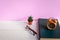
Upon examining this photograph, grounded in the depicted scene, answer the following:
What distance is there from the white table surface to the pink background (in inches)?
2.4

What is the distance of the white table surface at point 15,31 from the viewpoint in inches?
51.6

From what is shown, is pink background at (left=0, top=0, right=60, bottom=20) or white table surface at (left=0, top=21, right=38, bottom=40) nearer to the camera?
white table surface at (left=0, top=21, right=38, bottom=40)

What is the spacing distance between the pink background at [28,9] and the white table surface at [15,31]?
0.20ft

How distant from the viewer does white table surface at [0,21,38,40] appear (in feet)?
4.30

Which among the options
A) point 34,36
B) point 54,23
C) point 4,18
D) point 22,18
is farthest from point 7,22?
point 54,23

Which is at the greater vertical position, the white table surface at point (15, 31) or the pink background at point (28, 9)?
the pink background at point (28, 9)

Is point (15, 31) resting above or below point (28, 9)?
below

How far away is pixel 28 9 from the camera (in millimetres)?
1472

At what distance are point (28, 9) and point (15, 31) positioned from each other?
25 centimetres

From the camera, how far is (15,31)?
4.53 ft

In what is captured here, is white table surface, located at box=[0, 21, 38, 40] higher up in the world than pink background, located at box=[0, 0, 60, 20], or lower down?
lower down

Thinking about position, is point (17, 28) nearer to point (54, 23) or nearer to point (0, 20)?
point (0, 20)

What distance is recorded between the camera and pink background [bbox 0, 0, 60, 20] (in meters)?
1.45

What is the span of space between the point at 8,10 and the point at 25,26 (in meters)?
0.23
